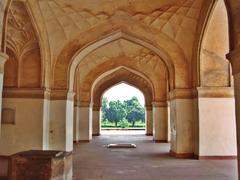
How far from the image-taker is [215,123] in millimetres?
8820

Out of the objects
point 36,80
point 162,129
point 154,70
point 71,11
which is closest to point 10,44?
point 36,80

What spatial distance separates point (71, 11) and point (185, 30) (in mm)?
3528

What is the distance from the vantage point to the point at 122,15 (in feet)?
30.1

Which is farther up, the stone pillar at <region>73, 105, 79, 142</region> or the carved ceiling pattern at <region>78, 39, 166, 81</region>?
the carved ceiling pattern at <region>78, 39, 166, 81</region>

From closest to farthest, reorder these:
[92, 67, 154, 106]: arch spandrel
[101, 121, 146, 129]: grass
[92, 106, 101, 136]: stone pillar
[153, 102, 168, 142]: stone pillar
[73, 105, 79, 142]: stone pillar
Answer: [73, 105, 79, 142]: stone pillar, [153, 102, 168, 142]: stone pillar, [92, 67, 154, 106]: arch spandrel, [92, 106, 101, 136]: stone pillar, [101, 121, 146, 129]: grass

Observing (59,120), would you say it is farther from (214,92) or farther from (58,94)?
(214,92)

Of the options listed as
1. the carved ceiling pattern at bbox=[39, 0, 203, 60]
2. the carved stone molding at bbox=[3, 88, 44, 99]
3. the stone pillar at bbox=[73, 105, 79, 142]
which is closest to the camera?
the carved ceiling pattern at bbox=[39, 0, 203, 60]

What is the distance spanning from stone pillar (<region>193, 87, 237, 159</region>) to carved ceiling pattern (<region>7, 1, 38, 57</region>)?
5.30 m

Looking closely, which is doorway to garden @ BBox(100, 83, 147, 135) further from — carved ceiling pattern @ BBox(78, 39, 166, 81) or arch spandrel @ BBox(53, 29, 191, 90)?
arch spandrel @ BBox(53, 29, 191, 90)

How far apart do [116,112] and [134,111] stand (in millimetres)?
2313

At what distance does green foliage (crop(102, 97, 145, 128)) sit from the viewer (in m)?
37.4

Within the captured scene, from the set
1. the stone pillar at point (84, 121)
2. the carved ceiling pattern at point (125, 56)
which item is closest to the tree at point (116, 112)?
the stone pillar at point (84, 121)

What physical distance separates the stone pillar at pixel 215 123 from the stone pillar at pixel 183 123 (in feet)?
1.62

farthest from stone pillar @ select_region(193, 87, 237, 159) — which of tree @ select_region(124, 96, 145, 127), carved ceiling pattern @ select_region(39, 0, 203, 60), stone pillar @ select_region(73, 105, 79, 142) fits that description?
tree @ select_region(124, 96, 145, 127)
